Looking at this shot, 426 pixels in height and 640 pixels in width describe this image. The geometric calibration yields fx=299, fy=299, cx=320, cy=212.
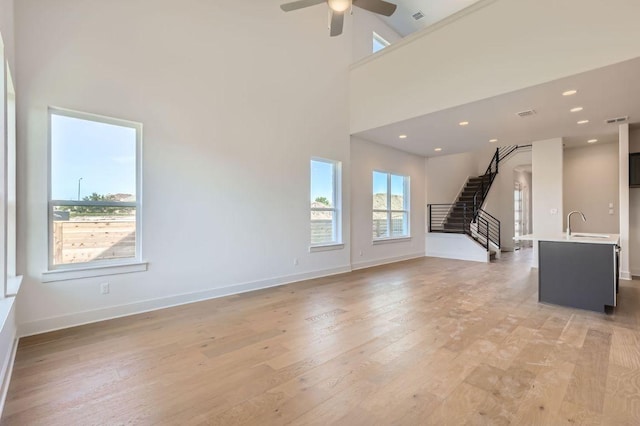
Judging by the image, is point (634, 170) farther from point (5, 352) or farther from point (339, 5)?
point (5, 352)

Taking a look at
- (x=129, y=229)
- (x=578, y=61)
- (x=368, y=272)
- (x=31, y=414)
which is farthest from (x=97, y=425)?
(x=578, y=61)

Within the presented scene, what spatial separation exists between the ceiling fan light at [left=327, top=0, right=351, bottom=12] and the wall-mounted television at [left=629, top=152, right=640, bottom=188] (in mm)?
5839

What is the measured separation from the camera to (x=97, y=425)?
173 cm

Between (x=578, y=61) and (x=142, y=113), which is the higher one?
(x=578, y=61)

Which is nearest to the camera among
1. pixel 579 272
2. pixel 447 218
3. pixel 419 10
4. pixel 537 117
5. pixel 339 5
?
pixel 339 5

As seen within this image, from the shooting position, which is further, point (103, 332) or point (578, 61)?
point (578, 61)

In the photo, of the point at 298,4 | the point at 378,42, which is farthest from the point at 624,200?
the point at 298,4

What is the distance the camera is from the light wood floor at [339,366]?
6.00ft

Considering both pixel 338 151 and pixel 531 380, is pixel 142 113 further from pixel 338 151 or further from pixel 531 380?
pixel 531 380

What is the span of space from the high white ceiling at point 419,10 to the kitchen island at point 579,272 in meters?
5.94

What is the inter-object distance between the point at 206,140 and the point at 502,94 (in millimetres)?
4121

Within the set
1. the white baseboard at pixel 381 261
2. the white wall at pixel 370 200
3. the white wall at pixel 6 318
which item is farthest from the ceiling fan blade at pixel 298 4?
the white baseboard at pixel 381 261

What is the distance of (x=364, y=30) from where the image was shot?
6.75 m

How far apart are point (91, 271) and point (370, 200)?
17.0 ft
